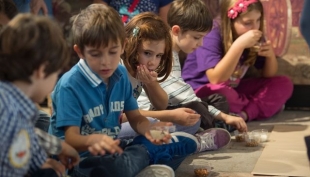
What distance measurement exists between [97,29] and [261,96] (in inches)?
76.0

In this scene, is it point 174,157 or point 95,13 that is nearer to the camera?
point 95,13

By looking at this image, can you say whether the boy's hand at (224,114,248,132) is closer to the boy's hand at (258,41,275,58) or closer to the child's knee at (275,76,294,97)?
the boy's hand at (258,41,275,58)

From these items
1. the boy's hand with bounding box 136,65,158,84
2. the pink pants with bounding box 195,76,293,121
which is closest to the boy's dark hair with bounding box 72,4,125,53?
the boy's hand with bounding box 136,65,158,84

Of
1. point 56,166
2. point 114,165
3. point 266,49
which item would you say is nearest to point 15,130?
point 56,166

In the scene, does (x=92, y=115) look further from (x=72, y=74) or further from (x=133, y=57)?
(x=133, y=57)

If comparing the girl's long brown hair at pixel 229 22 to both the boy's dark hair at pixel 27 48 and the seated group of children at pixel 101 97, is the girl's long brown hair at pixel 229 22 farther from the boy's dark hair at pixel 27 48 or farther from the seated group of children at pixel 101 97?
the boy's dark hair at pixel 27 48

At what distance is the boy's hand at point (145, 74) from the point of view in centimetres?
285

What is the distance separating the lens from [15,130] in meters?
1.94

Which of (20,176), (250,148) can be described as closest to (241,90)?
(250,148)

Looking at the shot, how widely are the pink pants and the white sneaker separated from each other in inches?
56.3

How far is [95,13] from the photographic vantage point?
254cm

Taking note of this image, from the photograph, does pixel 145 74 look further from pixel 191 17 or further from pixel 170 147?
pixel 191 17

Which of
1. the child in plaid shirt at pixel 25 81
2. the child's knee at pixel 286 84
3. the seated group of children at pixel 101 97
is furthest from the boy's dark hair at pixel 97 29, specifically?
the child's knee at pixel 286 84

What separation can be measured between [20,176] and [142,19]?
3.98 ft
